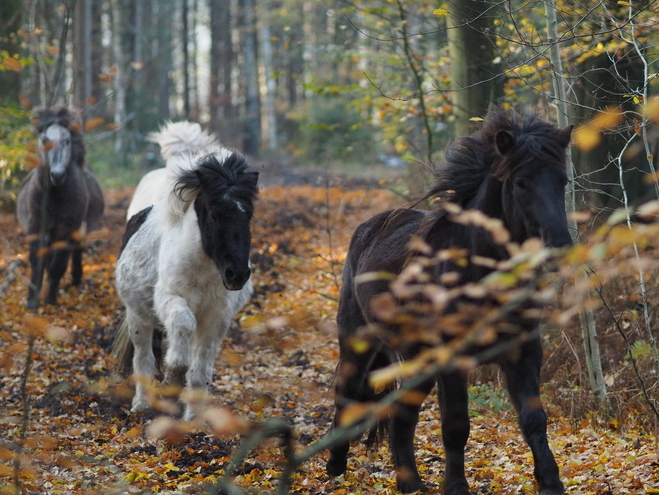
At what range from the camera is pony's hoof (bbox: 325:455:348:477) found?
18.0 ft

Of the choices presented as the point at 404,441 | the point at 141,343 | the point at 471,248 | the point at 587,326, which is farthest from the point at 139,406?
the point at 587,326

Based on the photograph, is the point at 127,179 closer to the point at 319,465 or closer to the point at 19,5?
the point at 19,5

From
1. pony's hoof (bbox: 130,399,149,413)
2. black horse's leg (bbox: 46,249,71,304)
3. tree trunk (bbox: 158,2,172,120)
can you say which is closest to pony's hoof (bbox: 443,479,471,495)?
pony's hoof (bbox: 130,399,149,413)

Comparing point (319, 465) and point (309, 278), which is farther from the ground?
point (309, 278)

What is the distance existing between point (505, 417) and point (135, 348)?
3801 mm

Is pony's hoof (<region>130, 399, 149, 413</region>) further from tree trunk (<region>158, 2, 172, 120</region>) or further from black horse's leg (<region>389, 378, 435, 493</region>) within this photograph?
tree trunk (<region>158, 2, 172, 120</region>)

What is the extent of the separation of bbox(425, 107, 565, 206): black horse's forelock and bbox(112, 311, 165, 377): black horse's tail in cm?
401

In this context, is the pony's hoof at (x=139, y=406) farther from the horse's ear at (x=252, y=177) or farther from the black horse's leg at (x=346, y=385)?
the horse's ear at (x=252, y=177)

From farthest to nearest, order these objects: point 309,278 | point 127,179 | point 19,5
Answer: point 127,179
point 19,5
point 309,278

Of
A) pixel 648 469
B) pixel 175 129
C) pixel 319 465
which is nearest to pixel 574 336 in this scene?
pixel 648 469

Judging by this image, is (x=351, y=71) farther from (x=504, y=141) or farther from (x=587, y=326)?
(x=504, y=141)

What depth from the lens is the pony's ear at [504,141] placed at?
4215 millimetres

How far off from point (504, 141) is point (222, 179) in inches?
114

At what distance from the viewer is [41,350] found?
29.9 ft
